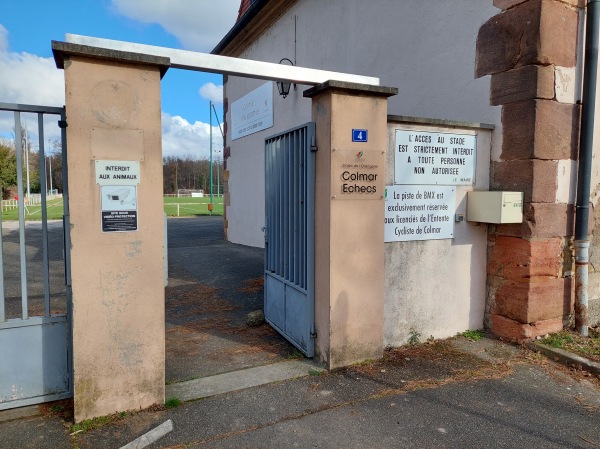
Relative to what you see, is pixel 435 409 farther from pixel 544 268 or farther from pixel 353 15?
pixel 353 15

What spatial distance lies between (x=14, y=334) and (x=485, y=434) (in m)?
3.51

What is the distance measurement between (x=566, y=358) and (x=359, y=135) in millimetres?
2992

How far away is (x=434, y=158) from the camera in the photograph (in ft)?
15.2

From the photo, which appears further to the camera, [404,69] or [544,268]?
[404,69]

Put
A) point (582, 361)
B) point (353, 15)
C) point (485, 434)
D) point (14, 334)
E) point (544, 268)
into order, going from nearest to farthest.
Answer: point (485, 434)
point (14, 334)
point (582, 361)
point (544, 268)
point (353, 15)

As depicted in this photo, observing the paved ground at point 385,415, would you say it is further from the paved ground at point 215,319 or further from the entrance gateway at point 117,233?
the paved ground at point 215,319

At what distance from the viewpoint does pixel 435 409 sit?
3.36 meters

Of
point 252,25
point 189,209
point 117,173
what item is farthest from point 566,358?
point 189,209

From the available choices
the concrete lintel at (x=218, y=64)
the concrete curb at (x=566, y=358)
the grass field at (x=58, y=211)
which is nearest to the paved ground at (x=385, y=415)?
the concrete curb at (x=566, y=358)

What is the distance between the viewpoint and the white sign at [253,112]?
11422 millimetres

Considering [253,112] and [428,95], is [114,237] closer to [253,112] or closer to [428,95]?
[428,95]

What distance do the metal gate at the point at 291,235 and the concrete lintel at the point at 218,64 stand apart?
1.54ft

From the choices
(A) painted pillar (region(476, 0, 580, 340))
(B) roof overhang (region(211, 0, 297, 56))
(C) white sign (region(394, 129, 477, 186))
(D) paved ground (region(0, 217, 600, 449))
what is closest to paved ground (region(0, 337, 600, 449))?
(D) paved ground (region(0, 217, 600, 449))

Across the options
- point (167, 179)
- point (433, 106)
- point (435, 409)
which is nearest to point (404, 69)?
point (433, 106)
